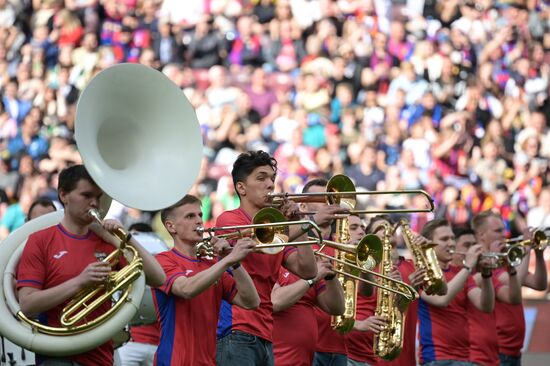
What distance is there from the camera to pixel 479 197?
1584 cm

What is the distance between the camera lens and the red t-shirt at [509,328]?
10.7 metres

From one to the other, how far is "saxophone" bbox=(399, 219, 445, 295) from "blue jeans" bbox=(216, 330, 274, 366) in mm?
2237

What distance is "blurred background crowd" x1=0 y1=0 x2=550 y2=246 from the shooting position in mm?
16062

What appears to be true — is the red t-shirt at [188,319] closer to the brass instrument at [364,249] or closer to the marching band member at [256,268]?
the marching band member at [256,268]

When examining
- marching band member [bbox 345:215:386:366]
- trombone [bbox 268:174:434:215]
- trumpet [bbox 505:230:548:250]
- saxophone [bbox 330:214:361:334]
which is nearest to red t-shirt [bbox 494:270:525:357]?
trumpet [bbox 505:230:548:250]

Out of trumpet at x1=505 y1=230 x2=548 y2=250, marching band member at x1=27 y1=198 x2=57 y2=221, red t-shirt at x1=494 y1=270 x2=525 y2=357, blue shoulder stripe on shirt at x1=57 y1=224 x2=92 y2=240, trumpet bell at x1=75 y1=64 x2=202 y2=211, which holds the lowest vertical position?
red t-shirt at x1=494 y1=270 x2=525 y2=357

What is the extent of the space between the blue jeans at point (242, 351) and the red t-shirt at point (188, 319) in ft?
1.18

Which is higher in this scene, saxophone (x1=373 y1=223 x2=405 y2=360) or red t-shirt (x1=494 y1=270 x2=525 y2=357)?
saxophone (x1=373 y1=223 x2=405 y2=360)

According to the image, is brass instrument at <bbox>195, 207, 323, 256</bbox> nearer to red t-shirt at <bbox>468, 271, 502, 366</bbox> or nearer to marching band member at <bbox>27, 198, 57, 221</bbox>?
marching band member at <bbox>27, 198, 57, 221</bbox>

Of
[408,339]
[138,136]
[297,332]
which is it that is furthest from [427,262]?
[138,136]

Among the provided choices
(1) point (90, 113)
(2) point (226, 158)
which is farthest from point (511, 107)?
(1) point (90, 113)

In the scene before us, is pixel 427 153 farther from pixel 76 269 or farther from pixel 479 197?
pixel 76 269

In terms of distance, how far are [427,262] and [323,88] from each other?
8374 mm

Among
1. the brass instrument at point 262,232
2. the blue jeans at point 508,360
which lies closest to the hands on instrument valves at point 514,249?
the blue jeans at point 508,360
